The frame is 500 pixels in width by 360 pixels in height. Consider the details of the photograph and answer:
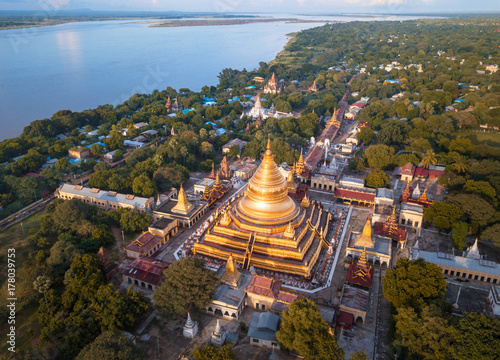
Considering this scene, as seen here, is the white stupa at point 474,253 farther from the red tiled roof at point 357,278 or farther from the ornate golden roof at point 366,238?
the red tiled roof at point 357,278

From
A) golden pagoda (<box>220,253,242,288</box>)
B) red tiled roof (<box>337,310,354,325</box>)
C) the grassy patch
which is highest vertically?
golden pagoda (<box>220,253,242,288</box>)

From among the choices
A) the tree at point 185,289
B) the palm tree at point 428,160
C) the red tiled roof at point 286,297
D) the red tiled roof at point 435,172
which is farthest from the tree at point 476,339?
the palm tree at point 428,160

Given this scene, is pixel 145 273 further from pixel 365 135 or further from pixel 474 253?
pixel 365 135

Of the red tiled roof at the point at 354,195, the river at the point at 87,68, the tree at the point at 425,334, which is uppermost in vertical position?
the tree at the point at 425,334

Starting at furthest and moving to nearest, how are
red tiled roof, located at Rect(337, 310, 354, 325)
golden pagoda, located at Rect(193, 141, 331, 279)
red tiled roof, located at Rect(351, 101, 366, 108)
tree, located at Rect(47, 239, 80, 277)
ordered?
→ red tiled roof, located at Rect(351, 101, 366, 108), golden pagoda, located at Rect(193, 141, 331, 279), tree, located at Rect(47, 239, 80, 277), red tiled roof, located at Rect(337, 310, 354, 325)

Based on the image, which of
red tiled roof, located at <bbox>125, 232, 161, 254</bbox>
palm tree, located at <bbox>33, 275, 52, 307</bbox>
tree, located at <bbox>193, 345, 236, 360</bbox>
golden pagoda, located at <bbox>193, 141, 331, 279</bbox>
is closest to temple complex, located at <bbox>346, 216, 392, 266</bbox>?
golden pagoda, located at <bbox>193, 141, 331, 279</bbox>

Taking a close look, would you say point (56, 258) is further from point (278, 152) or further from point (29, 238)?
point (278, 152)

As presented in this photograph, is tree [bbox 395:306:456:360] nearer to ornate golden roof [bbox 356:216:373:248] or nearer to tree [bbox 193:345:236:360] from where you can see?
ornate golden roof [bbox 356:216:373:248]
